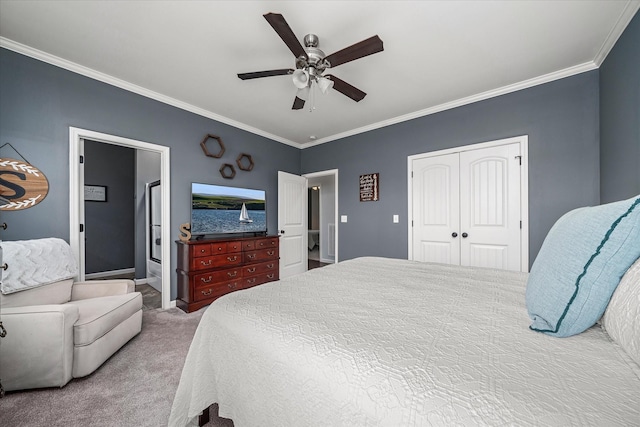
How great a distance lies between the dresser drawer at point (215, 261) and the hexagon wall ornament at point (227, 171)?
3.91 ft

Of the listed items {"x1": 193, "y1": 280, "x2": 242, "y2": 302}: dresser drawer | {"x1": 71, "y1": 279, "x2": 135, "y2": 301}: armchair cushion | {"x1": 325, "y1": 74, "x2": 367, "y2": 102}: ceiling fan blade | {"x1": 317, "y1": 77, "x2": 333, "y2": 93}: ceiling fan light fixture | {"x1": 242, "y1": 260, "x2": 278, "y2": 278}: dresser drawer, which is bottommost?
{"x1": 193, "y1": 280, "x2": 242, "y2": 302}: dresser drawer

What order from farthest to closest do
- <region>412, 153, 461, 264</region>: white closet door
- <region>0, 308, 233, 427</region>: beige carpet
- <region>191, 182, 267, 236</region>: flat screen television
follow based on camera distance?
<region>191, 182, 267, 236</region>: flat screen television, <region>412, 153, 461, 264</region>: white closet door, <region>0, 308, 233, 427</region>: beige carpet

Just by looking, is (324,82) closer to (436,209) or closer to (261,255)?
(436,209)

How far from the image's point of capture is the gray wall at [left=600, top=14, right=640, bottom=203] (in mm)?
1749

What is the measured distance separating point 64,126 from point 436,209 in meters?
4.18

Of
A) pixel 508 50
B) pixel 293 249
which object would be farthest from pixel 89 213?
pixel 508 50

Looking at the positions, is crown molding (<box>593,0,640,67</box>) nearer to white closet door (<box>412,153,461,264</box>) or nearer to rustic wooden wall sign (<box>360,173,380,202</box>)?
white closet door (<box>412,153,461,264</box>)

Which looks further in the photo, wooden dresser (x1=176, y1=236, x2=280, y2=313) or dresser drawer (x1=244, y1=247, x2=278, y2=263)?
dresser drawer (x1=244, y1=247, x2=278, y2=263)

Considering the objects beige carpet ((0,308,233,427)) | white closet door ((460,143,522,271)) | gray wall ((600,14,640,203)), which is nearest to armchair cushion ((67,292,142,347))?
beige carpet ((0,308,233,427))

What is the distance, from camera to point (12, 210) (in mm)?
2088

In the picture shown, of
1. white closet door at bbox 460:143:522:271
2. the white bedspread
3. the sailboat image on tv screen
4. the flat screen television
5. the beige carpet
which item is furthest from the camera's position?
the sailboat image on tv screen

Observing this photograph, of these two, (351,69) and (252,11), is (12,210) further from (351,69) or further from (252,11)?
(351,69)

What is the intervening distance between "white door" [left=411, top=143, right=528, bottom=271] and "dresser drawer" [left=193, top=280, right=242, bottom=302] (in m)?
2.50

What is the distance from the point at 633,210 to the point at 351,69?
2.32 m
